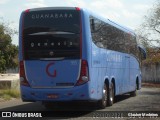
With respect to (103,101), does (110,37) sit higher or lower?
higher

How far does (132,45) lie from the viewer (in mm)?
25609

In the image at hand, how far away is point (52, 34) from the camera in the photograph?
15852mm

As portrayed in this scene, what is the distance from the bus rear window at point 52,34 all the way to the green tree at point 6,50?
35.5 metres

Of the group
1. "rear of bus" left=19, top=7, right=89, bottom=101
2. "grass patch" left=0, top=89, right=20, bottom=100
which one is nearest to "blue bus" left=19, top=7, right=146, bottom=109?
"rear of bus" left=19, top=7, right=89, bottom=101

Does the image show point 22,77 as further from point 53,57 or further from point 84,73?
point 84,73

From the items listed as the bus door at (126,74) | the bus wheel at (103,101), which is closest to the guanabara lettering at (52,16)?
the bus wheel at (103,101)

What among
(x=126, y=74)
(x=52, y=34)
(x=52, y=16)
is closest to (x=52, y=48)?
(x=52, y=34)

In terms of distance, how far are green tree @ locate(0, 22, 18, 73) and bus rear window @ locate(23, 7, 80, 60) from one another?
35.5 m

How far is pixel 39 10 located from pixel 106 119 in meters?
4.78

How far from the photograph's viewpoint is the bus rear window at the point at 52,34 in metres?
15.8

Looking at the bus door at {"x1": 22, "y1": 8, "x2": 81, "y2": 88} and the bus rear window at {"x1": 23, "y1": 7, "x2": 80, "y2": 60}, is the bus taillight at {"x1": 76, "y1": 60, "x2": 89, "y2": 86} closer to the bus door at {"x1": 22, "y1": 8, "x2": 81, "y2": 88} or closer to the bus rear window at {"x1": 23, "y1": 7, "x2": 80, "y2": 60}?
the bus door at {"x1": 22, "y1": 8, "x2": 81, "y2": 88}

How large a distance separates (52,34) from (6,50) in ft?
127

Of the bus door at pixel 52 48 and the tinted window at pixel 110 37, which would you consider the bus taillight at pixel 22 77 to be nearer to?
the bus door at pixel 52 48

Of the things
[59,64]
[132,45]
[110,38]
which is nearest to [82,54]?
Answer: [59,64]
